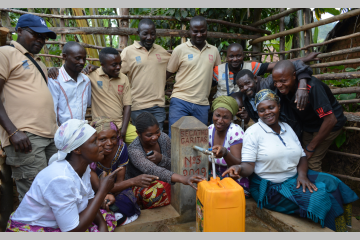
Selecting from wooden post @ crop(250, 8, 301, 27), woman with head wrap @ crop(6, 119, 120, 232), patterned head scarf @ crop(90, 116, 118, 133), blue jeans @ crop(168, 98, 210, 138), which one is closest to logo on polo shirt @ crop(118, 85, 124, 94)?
blue jeans @ crop(168, 98, 210, 138)

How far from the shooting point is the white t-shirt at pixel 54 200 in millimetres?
1716

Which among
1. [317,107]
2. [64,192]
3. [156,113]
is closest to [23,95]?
[64,192]

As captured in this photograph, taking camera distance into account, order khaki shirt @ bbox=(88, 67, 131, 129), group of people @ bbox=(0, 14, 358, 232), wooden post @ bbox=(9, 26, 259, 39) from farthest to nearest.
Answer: wooden post @ bbox=(9, 26, 259, 39)
khaki shirt @ bbox=(88, 67, 131, 129)
group of people @ bbox=(0, 14, 358, 232)

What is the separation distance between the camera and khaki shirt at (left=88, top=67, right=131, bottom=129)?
3369mm

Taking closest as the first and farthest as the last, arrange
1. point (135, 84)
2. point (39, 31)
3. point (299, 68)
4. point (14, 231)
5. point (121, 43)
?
1. point (14, 231)
2. point (39, 31)
3. point (299, 68)
4. point (135, 84)
5. point (121, 43)

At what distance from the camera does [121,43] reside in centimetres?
442

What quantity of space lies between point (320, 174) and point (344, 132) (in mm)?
1531

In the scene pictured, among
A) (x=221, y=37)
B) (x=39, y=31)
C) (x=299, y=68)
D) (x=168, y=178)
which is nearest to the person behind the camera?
(x=168, y=178)

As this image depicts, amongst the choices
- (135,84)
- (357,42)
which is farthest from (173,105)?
(357,42)

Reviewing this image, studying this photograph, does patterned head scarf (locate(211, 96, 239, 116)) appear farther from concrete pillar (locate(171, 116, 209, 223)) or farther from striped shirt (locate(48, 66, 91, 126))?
striped shirt (locate(48, 66, 91, 126))

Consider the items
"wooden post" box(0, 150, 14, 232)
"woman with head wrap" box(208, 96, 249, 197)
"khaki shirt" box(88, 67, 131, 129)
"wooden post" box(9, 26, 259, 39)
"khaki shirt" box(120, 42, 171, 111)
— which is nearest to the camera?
"woman with head wrap" box(208, 96, 249, 197)

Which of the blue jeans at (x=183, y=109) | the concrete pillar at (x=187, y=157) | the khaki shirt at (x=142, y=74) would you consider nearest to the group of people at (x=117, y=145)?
the concrete pillar at (x=187, y=157)

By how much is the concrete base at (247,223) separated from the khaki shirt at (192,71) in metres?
1.63

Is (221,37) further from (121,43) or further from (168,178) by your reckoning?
(168,178)
